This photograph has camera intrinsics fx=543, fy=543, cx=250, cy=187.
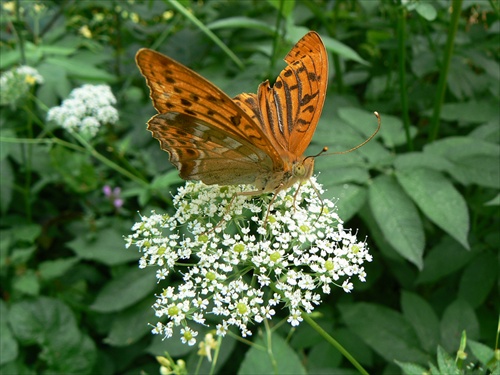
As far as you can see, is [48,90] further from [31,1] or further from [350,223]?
[350,223]

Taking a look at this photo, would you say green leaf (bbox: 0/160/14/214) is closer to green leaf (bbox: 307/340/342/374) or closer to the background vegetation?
the background vegetation

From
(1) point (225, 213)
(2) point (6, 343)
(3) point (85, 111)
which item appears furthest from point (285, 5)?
(2) point (6, 343)

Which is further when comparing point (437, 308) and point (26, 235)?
point (26, 235)

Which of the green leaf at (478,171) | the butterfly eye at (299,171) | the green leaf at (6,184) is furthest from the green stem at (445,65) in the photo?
the green leaf at (6,184)

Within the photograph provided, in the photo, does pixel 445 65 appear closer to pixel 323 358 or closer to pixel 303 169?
pixel 303 169

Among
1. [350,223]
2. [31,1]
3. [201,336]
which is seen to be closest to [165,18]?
[31,1]

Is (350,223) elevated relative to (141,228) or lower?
lower
